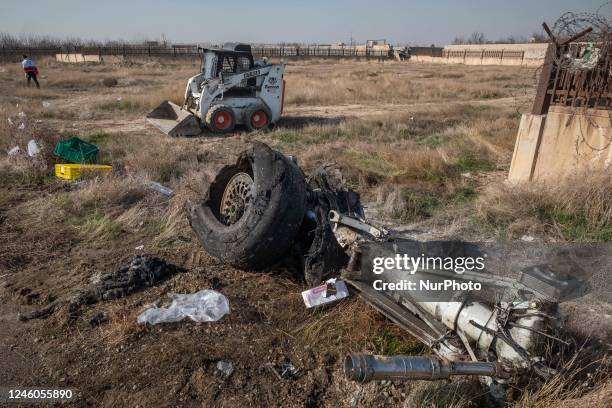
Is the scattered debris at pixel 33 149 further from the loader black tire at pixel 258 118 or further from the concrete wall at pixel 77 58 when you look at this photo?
the concrete wall at pixel 77 58

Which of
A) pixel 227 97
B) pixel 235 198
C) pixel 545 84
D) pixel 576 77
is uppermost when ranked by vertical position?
pixel 576 77

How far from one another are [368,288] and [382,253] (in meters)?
0.34

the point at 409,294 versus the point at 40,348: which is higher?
the point at 409,294

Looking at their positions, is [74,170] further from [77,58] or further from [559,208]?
[77,58]

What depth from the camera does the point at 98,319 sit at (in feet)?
10.3

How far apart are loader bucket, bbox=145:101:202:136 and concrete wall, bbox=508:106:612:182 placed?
24.2 ft

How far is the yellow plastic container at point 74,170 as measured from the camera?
6633 millimetres

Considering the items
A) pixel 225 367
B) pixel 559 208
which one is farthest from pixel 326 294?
pixel 559 208

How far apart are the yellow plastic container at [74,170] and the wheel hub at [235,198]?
11.8 feet

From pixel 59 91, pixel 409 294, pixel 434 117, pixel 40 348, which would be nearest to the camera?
pixel 40 348

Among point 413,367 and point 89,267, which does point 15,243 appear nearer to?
point 89,267

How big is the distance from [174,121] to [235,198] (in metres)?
8.02

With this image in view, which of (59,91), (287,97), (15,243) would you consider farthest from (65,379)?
(59,91)

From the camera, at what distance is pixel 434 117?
1392cm
